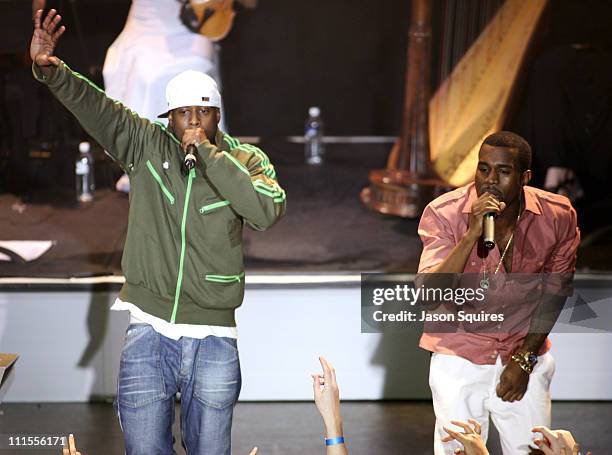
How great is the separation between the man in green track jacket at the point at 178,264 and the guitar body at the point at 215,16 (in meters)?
1.95

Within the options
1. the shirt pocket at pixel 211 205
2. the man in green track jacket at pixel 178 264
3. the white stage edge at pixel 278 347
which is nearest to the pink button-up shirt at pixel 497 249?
the man in green track jacket at pixel 178 264

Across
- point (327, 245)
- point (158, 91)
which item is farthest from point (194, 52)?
point (327, 245)

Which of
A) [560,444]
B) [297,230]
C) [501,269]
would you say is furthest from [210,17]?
[560,444]

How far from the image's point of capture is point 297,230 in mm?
5098

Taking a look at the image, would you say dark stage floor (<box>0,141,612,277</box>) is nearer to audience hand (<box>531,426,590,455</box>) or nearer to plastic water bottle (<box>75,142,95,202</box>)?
plastic water bottle (<box>75,142,95,202</box>)

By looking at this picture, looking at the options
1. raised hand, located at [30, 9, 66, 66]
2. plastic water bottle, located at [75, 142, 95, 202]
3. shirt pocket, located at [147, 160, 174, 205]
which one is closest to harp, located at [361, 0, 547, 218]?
plastic water bottle, located at [75, 142, 95, 202]

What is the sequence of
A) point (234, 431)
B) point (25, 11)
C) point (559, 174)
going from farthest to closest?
point (559, 174), point (25, 11), point (234, 431)

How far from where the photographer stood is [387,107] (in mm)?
5191

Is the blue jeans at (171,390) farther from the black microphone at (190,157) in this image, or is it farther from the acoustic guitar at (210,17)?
the acoustic guitar at (210,17)

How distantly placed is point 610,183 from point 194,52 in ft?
6.89

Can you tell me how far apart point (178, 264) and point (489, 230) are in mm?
892

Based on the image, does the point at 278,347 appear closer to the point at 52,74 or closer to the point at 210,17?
the point at 210,17

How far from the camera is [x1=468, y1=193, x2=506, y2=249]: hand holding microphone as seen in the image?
2.99 m

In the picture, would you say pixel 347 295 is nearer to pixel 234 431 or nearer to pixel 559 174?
pixel 234 431
